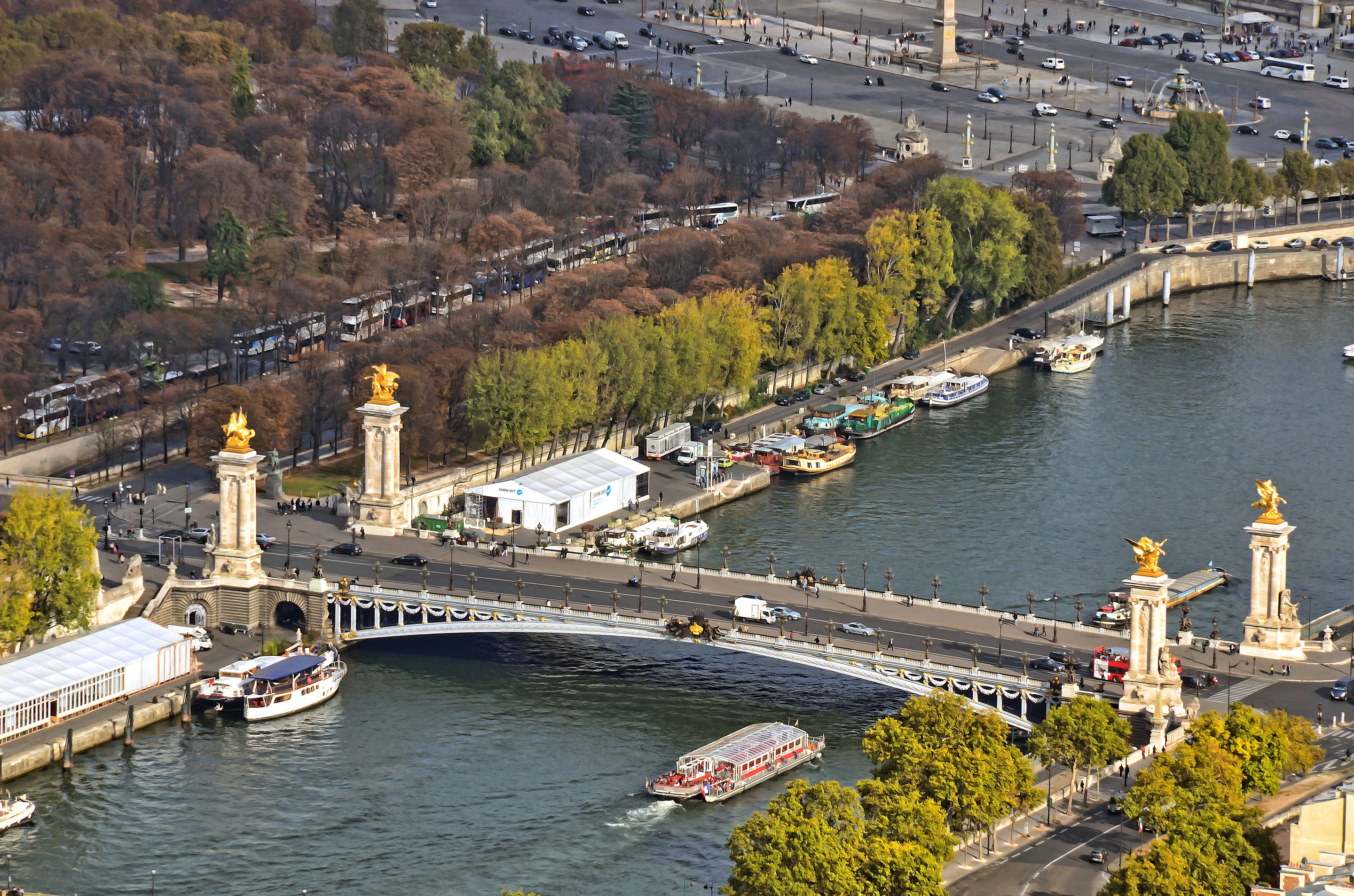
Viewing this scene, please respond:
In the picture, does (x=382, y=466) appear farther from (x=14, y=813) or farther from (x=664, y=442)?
(x=14, y=813)

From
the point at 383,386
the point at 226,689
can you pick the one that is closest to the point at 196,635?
the point at 226,689

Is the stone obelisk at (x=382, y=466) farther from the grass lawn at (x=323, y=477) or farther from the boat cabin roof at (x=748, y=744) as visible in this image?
the boat cabin roof at (x=748, y=744)

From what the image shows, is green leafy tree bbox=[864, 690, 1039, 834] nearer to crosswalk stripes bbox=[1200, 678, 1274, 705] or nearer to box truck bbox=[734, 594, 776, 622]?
crosswalk stripes bbox=[1200, 678, 1274, 705]

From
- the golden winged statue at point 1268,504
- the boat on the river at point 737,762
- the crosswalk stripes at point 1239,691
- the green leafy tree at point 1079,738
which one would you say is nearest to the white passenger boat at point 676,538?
the boat on the river at point 737,762

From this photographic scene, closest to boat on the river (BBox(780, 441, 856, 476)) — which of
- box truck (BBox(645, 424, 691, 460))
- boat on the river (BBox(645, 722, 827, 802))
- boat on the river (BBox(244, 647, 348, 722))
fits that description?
box truck (BBox(645, 424, 691, 460))

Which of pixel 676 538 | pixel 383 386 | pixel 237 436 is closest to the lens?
pixel 237 436

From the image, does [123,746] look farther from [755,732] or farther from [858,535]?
[858,535]
